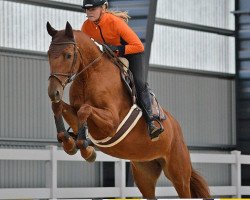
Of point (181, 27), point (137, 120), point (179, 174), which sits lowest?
point (179, 174)

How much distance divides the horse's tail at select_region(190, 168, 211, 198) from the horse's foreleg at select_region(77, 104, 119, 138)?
226 cm

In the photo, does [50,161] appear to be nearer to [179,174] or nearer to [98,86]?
[179,174]

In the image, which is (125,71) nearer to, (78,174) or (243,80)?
(78,174)

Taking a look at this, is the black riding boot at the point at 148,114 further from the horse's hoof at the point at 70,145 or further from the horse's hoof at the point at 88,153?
the horse's hoof at the point at 70,145

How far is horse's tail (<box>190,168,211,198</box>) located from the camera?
10117mm

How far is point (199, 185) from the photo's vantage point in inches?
399

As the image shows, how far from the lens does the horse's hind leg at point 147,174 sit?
32.2ft

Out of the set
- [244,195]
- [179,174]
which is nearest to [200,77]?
[244,195]

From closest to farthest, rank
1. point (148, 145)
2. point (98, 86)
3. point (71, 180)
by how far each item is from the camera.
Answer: point (98, 86) < point (148, 145) < point (71, 180)

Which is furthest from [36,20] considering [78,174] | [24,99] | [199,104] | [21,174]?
[199,104]

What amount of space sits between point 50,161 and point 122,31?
544cm

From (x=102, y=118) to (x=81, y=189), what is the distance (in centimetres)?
620

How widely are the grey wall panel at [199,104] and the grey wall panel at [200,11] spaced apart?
135 cm

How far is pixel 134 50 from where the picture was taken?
859cm
